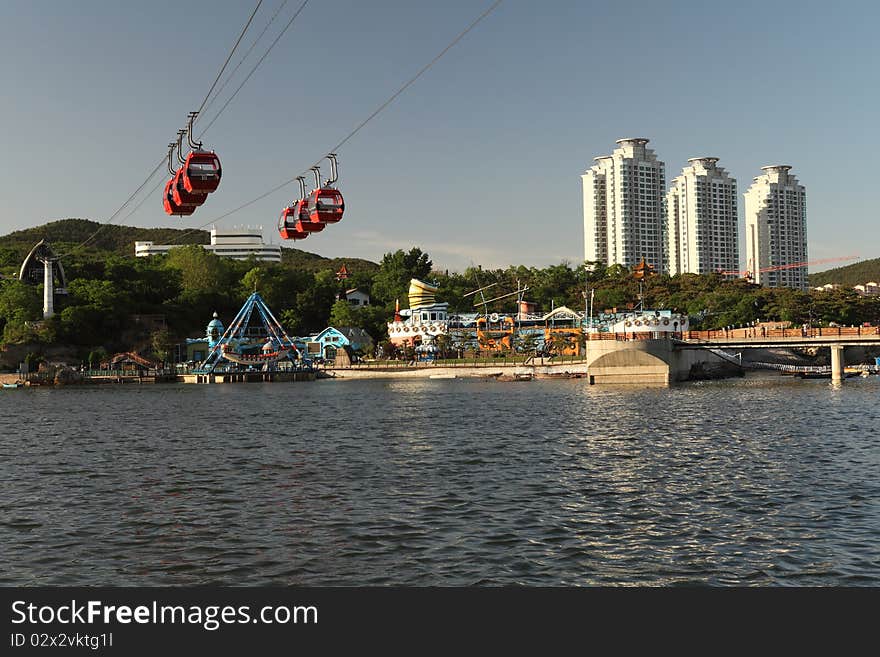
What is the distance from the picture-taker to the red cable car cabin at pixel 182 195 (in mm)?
34344

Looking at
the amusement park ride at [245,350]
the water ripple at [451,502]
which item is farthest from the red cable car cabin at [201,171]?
the amusement park ride at [245,350]

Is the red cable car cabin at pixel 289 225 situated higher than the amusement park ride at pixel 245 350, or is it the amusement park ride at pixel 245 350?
the red cable car cabin at pixel 289 225

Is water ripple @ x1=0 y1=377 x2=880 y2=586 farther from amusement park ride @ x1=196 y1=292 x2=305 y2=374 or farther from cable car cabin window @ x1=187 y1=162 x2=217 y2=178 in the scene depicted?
amusement park ride @ x1=196 y1=292 x2=305 y2=374

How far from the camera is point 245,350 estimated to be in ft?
442

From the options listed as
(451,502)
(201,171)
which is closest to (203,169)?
(201,171)

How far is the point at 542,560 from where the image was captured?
15.5 metres

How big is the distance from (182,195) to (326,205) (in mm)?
6827

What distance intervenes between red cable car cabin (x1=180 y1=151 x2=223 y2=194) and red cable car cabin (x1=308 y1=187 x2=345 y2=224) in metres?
6.45

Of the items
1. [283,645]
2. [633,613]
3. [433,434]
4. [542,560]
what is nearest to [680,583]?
[542,560]

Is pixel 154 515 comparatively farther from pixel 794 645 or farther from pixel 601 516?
pixel 794 645

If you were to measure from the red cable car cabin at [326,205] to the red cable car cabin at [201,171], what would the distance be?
6447 mm

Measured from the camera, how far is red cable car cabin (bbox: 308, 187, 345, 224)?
1542 inches

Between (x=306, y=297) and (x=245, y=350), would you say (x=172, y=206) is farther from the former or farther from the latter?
(x=306, y=297)

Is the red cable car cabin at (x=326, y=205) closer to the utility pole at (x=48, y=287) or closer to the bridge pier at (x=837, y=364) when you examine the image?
the bridge pier at (x=837, y=364)
